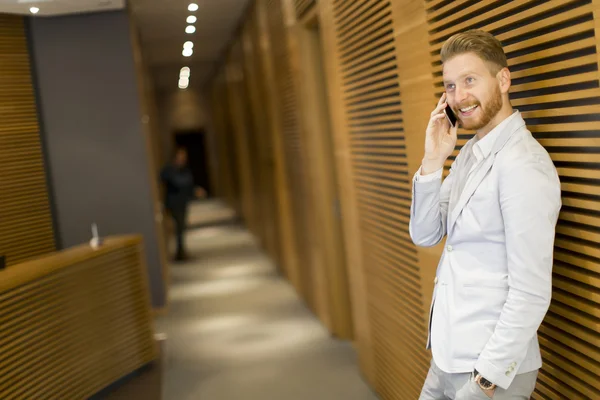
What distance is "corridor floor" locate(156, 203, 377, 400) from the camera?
5.09m

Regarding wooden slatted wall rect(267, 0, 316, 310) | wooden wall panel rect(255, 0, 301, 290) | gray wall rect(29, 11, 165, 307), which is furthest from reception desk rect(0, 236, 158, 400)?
wooden wall panel rect(255, 0, 301, 290)

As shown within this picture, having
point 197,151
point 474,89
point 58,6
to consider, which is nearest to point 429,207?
point 474,89

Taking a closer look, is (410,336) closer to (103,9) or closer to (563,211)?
(563,211)

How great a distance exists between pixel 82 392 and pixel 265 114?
16.6 feet

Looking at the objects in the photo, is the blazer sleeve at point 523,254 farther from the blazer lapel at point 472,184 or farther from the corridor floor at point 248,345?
the corridor floor at point 248,345

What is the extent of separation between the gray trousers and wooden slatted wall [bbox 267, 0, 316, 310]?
4571mm

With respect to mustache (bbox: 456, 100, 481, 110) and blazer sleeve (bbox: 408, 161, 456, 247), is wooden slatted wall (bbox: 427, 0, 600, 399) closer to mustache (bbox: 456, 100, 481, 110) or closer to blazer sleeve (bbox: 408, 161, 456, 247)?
mustache (bbox: 456, 100, 481, 110)

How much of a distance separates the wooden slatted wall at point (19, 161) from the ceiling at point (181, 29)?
1869 millimetres

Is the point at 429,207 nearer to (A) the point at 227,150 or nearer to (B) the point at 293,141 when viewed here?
(B) the point at 293,141

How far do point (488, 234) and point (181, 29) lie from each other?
363 inches

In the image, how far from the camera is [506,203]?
190 cm

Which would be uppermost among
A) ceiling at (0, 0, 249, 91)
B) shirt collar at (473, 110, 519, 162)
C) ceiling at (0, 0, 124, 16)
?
ceiling at (0, 0, 249, 91)

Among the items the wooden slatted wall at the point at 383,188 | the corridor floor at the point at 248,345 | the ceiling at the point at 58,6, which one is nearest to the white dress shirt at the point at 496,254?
the wooden slatted wall at the point at 383,188

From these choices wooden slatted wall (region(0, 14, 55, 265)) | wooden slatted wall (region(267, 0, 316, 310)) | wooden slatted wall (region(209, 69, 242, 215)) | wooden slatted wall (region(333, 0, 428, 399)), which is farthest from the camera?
wooden slatted wall (region(209, 69, 242, 215))
